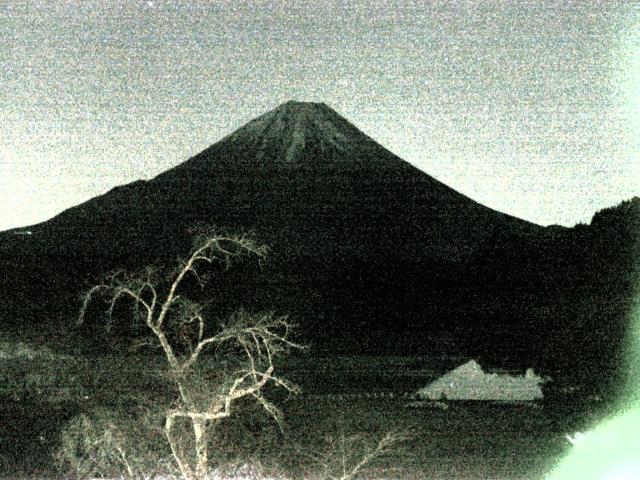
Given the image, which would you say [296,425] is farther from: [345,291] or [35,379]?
[345,291]

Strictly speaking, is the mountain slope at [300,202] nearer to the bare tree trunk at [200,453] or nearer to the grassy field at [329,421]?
the grassy field at [329,421]

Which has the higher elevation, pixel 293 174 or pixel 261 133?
pixel 261 133

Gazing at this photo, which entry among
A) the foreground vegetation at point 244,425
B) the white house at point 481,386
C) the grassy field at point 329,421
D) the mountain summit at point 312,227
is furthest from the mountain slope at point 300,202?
the foreground vegetation at point 244,425

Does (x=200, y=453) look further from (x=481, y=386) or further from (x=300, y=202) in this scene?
(x=300, y=202)

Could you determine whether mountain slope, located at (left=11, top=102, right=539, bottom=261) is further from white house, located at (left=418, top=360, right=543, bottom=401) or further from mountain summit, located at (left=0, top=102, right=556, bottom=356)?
white house, located at (left=418, top=360, right=543, bottom=401)

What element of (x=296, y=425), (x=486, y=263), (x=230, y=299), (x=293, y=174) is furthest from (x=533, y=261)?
(x=293, y=174)

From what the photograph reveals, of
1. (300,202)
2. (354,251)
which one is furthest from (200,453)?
(300,202)

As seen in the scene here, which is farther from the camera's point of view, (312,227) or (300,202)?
(300,202)
